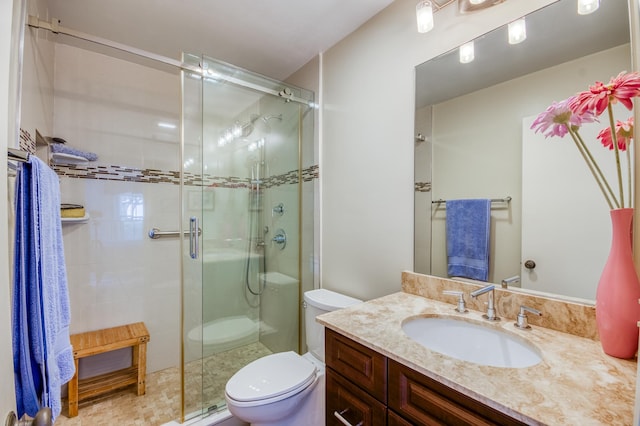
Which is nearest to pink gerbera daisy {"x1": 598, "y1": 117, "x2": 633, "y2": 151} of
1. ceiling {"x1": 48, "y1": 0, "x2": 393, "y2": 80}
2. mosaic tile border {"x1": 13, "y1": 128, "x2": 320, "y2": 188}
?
ceiling {"x1": 48, "y1": 0, "x2": 393, "y2": 80}

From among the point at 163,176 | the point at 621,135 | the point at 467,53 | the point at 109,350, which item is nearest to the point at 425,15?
the point at 467,53

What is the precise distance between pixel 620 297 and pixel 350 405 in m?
0.89

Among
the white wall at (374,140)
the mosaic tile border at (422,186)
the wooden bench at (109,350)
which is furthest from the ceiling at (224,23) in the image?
the wooden bench at (109,350)

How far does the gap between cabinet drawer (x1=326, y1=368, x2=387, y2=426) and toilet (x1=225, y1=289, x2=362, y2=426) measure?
0.31 meters

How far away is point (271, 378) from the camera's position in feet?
4.63

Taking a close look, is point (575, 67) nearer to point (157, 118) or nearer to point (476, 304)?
point (476, 304)

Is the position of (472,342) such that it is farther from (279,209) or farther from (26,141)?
(26,141)

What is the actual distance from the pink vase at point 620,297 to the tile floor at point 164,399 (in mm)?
1908

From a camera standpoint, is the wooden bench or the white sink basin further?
the wooden bench

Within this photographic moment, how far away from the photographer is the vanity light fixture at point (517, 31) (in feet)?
3.68

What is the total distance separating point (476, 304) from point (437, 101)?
978mm

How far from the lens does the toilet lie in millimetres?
1285

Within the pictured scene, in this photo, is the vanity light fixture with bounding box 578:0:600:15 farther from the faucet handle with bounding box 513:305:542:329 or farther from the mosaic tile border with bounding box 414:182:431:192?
the faucet handle with bounding box 513:305:542:329

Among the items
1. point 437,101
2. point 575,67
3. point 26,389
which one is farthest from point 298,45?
point 26,389
